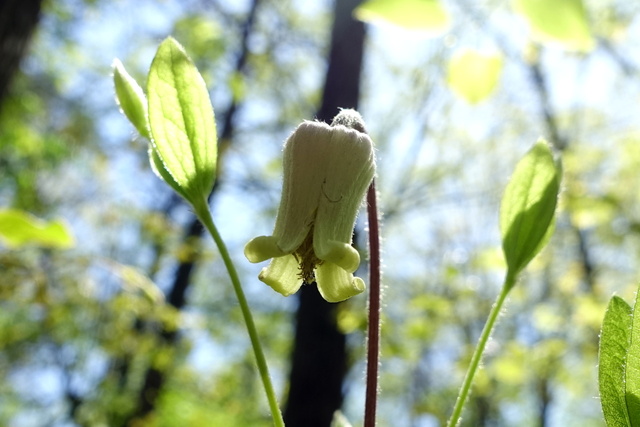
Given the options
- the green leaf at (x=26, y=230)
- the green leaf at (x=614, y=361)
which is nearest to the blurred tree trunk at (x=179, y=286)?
the green leaf at (x=26, y=230)

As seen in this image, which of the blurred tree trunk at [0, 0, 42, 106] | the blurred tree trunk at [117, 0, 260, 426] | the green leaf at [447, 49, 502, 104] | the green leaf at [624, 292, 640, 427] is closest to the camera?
the green leaf at [624, 292, 640, 427]

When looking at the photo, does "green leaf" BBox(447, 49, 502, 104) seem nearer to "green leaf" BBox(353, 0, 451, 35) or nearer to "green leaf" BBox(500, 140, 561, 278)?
"green leaf" BBox(353, 0, 451, 35)

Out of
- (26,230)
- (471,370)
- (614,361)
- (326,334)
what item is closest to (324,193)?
(471,370)

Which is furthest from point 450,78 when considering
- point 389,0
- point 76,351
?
point 76,351

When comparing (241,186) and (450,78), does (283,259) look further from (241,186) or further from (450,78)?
(241,186)

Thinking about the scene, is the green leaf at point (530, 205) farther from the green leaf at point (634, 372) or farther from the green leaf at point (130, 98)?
the green leaf at point (130, 98)

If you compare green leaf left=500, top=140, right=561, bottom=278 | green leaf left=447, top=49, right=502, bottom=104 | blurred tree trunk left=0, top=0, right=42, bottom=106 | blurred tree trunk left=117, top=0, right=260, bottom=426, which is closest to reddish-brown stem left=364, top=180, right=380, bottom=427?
green leaf left=500, top=140, right=561, bottom=278

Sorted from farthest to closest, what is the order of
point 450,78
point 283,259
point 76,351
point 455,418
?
1. point 76,351
2. point 450,78
3. point 283,259
4. point 455,418
